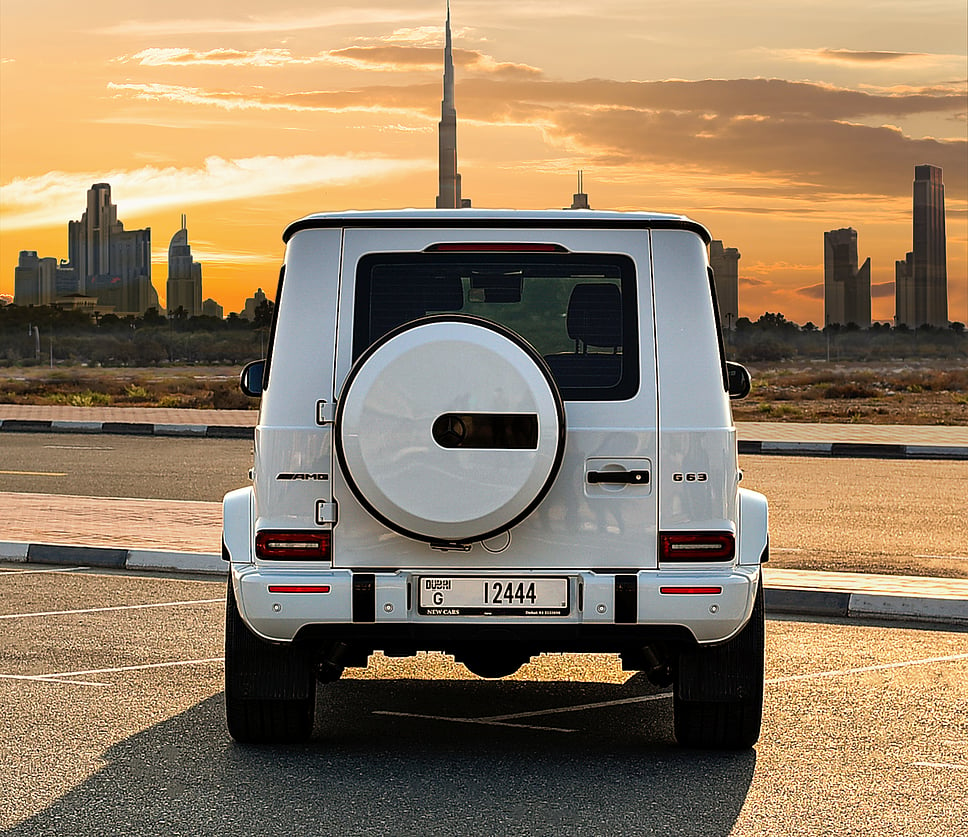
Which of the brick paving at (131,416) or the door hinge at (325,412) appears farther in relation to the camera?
the brick paving at (131,416)

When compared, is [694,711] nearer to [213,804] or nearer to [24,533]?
[213,804]

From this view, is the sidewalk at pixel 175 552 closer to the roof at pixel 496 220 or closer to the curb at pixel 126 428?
the roof at pixel 496 220

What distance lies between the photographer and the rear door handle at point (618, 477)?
5.54m

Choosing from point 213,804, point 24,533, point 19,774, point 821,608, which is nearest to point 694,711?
point 213,804

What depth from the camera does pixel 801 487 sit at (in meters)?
17.2

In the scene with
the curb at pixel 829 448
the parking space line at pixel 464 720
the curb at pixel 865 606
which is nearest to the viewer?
the parking space line at pixel 464 720

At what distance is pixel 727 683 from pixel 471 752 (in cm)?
102

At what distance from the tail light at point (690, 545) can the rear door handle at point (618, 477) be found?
0.22m

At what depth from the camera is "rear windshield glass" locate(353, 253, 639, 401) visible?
5.66 metres

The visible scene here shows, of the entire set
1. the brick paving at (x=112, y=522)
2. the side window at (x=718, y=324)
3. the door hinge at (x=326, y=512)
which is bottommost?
the brick paving at (x=112, y=522)

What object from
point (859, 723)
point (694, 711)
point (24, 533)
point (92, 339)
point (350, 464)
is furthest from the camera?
point (92, 339)

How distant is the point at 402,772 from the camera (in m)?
5.57

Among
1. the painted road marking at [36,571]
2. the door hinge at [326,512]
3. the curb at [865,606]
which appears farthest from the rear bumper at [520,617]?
the painted road marking at [36,571]

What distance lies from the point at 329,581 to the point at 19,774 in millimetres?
→ 1315
